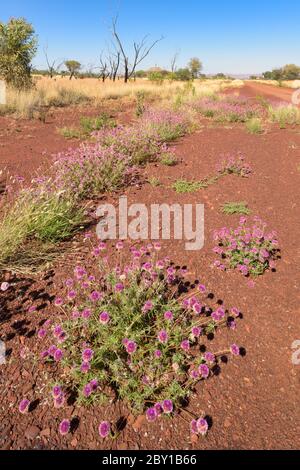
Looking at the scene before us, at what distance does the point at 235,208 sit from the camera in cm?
459

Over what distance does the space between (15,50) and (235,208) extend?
15.1 m

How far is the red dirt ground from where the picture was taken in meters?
1.94

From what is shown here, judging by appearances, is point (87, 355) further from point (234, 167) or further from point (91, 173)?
point (234, 167)

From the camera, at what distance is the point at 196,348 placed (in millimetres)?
2504

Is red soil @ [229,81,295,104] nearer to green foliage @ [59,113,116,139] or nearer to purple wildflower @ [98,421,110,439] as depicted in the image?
green foliage @ [59,113,116,139]

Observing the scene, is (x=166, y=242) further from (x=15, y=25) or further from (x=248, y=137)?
(x=15, y=25)

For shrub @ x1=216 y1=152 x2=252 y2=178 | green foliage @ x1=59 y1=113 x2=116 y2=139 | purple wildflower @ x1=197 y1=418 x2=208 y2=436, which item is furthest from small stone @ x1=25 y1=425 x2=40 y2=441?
green foliage @ x1=59 y1=113 x2=116 y2=139

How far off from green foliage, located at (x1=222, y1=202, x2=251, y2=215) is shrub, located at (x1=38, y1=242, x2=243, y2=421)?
2154 millimetres

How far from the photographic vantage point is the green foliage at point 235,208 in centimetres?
453

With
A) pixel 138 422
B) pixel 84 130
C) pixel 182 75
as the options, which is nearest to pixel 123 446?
pixel 138 422

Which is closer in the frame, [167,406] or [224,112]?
[167,406]
